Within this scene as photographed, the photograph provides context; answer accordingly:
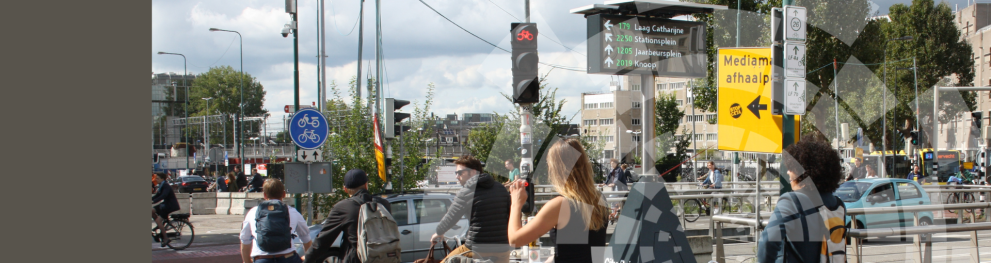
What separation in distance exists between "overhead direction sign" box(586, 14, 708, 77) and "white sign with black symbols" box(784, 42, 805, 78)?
292cm

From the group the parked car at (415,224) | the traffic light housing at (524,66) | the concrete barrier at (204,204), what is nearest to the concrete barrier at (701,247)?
the parked car at (415,224)

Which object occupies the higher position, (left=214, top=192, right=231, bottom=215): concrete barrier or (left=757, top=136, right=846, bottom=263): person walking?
(left=757, top=136, right=846, bottom=263): person walking

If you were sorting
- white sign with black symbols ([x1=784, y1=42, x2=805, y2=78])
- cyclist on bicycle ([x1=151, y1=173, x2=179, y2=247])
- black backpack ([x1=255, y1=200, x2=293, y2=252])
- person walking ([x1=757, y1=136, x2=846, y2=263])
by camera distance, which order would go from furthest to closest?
1. cyclist on bicycle ([x1=151, y1=173, x2=179, y2=247])
2. white sign with black symbols ([x1=784, y1=42, x2=805, y2=78])
3. black backpack ([x1=255, y1=200, x2=293, y2=252])
4. person walking ([x1=757, y1=136, x2=846, y2=263])

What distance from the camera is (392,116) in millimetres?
12023

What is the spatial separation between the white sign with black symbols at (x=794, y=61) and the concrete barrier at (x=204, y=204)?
22.1 metres

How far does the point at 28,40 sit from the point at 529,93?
503 centimetres

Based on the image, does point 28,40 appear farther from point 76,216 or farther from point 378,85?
point 378,85

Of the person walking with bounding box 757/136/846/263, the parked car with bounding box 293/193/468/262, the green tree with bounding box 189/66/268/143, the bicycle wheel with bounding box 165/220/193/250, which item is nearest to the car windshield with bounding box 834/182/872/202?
the parked car with bounding box 293/193/468/262

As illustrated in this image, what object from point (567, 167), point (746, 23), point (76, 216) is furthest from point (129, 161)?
point (746, 23)

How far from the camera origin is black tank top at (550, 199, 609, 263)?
11.2 ft

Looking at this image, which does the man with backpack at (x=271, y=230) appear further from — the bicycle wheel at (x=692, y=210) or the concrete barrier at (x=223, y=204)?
the concrete barrier at (x=223, y=204)

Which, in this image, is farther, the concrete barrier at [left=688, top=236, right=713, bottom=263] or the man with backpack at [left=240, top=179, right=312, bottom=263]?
the concrete barrier at [left=688, top=236, right=713, bottom=263]

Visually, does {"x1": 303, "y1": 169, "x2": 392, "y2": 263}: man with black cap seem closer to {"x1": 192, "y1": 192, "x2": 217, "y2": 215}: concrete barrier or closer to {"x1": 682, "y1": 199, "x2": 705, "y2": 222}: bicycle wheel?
{"x1": 682, "y1": 199, "x2": 705, "y2": 222}: bicycle wheel

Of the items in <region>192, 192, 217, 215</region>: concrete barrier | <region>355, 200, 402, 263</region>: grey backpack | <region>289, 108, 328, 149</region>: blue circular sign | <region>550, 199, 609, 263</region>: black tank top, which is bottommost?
<region>192, 192, 217, 215</region>: concrete barrier
